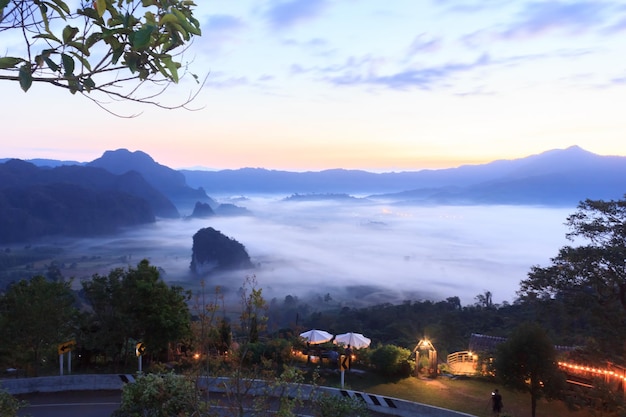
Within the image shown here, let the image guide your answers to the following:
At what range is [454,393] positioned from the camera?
1581 cm

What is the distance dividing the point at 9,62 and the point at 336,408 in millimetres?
9083

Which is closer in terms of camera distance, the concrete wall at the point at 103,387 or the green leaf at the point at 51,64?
the green leaf at the point at 51,64

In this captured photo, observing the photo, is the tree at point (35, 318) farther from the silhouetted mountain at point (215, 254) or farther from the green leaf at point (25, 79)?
the silhouetted mountain at point (215, 254)

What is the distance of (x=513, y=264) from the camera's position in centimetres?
17512

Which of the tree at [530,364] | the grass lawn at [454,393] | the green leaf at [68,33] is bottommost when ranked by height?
the grass lawn at [454,393]

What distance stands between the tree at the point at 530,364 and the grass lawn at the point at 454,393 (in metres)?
0.92

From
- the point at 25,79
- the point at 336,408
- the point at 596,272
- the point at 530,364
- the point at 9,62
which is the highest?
the point at 9,62

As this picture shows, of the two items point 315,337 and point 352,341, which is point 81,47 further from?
point 352,341

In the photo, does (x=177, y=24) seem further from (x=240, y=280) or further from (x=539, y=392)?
(x=240, y=280)

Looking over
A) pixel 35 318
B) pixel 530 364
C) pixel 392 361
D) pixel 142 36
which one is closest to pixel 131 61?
pixel 142 36

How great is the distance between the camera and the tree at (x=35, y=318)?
16422 mm

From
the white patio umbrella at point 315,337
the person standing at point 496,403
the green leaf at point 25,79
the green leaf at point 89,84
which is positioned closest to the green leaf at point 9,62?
the green leaf at point 25,79

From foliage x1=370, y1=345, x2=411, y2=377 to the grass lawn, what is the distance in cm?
37

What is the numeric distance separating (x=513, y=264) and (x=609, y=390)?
577 feet
